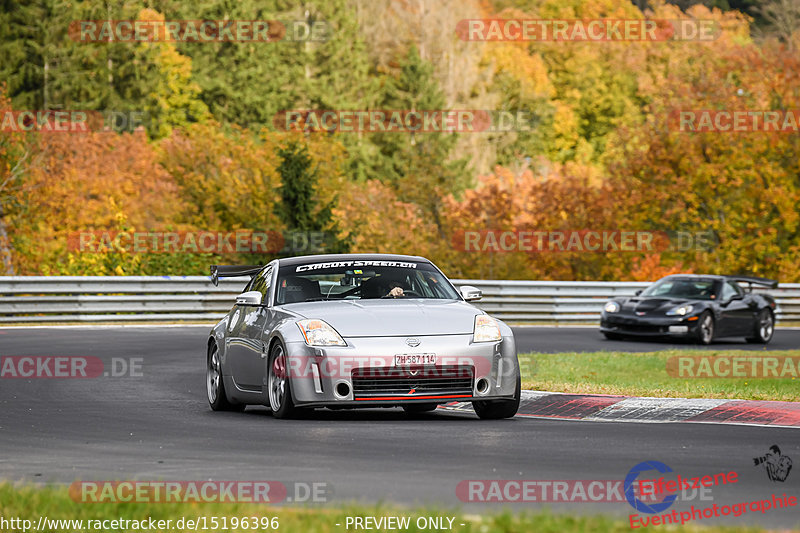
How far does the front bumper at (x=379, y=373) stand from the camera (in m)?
11.7

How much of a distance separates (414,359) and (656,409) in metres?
2.54

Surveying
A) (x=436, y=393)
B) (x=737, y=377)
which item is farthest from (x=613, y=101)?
(x=436, y=393)

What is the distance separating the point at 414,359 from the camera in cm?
1176

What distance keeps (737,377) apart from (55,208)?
3685 cm

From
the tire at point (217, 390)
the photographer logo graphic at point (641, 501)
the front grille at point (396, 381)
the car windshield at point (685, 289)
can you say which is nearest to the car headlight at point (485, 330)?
the front grille at point (396, 381)

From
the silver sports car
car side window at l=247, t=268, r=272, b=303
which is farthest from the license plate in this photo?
car side window at l=247, t=268, r=272, b=303

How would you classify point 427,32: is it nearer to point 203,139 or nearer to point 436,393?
point 203,139

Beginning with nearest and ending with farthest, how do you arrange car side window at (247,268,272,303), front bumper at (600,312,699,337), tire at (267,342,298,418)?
tire at (267,342,298,418) → car side window at (247,268,272,303) → front bumper at (600,312,699,337)

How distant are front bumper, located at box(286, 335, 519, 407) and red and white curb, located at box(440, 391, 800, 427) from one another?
4.77 ft

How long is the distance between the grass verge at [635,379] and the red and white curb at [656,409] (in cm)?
65

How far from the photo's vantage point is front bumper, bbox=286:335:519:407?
11742 millimetres

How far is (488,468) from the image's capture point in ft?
28.8

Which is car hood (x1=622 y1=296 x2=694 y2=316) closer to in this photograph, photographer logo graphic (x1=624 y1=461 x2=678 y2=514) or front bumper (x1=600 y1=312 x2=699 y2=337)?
front bumper (x1=600 y1=312 x2=699 y2=337)

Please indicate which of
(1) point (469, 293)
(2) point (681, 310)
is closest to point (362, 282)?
(1) point (469, 293)
